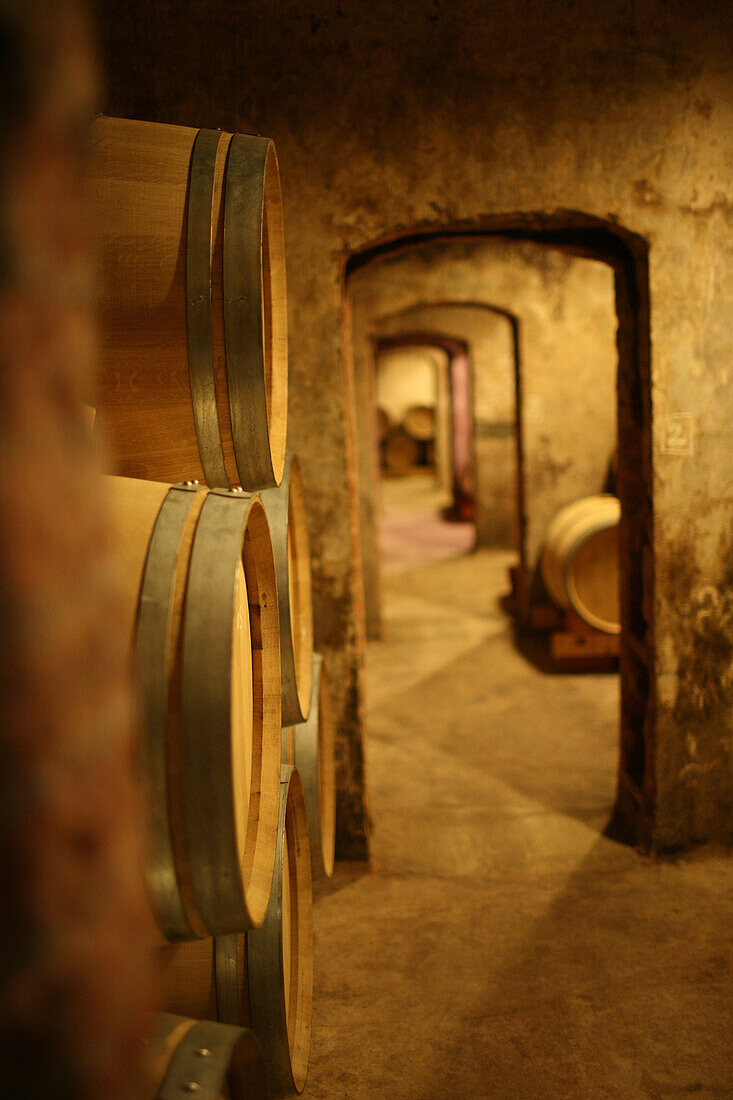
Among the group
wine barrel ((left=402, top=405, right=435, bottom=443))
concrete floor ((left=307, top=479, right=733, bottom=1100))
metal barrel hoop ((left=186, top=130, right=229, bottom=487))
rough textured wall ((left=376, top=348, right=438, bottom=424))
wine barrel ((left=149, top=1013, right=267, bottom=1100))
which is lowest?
concrete floor ((left=307, top=479, right=733, bottom=1100))

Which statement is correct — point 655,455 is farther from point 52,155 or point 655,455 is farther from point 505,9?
point 52,155

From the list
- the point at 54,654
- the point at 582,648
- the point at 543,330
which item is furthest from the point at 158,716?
the point at 543,330

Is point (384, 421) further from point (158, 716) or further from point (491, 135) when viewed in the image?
point (158, 716)

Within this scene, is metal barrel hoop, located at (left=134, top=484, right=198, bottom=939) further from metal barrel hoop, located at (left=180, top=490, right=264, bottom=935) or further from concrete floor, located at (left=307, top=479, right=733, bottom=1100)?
concrete floor, located at (left=307, top=479, right=733, bottom=1100)

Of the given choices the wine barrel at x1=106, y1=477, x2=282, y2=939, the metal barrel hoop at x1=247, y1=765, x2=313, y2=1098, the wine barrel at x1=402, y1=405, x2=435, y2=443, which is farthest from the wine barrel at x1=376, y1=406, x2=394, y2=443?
the wine barrel at x1=106, y1=477, x2=282, y2=939

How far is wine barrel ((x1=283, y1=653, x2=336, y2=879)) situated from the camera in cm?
245

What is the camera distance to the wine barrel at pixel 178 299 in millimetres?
1638

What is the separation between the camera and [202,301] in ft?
5.37

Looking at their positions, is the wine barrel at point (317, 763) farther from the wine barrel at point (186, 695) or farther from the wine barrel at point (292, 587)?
the wine barrel at point (186, 695)

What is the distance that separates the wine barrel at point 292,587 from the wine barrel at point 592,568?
10.5 ft

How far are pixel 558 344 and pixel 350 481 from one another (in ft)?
12.9

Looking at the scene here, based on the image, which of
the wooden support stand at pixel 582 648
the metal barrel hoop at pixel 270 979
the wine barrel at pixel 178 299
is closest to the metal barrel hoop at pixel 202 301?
the wine barrel at pixel 178 299

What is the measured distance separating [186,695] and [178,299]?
877mm

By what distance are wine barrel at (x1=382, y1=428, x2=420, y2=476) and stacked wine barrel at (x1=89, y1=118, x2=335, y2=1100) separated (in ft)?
59.3
